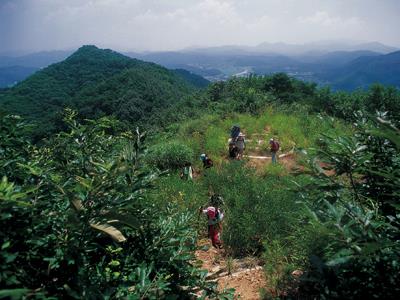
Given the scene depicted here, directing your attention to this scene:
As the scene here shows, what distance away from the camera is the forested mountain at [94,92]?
53719mm

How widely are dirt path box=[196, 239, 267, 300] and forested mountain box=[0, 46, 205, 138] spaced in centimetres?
3731

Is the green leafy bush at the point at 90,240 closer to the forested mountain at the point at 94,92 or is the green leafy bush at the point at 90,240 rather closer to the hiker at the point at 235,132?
the hiker at the point at 235,132

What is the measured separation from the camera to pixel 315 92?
3553 cm

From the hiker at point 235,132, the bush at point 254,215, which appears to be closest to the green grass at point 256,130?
the hiker at point 235,132

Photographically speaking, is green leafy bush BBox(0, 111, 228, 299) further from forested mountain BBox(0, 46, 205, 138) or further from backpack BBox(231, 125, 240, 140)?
forested mountain BBox(0, 46, 205, 138)

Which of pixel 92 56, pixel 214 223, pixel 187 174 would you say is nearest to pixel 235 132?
pixel 187 174

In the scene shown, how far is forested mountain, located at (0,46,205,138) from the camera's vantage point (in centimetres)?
5372

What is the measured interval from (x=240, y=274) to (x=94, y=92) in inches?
2399

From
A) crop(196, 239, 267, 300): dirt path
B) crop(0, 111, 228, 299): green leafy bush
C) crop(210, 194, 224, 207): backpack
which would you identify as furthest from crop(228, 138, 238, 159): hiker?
crop(0, 111, 228, 299): green leafy bush

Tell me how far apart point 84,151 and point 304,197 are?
2.57m

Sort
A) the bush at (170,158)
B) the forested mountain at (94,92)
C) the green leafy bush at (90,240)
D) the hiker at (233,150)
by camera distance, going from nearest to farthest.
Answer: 1. the green leafy bush at (90,240)
2. the bush at (170,158)
3. the hiker at (233,150)
4. the forested mountain at (94,92)

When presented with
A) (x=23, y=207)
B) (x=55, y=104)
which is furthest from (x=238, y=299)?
(x=55, y=104)

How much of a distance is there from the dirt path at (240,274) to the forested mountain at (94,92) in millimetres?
37309

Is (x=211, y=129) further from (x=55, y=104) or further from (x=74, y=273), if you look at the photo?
(x=55, y=104)
